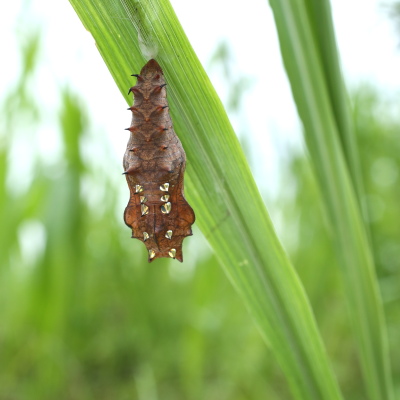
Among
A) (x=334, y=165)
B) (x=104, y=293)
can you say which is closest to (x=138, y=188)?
(x=334, y=165)

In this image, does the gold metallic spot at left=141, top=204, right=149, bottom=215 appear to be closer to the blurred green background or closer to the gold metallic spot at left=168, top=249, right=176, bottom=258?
the gold metallic spot at left=168, top=249, right=176, bottom=258

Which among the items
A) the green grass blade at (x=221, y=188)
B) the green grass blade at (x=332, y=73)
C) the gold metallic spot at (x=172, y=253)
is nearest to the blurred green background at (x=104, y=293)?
the gold metallic spot at (x=172, y=253)

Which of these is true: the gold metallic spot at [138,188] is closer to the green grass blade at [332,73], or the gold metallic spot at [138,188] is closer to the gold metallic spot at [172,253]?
the gold metallic spot at [172,253]

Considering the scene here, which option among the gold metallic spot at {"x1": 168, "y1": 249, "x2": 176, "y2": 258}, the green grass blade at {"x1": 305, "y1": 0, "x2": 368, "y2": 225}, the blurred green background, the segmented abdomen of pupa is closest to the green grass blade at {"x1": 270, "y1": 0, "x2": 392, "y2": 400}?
the green grass blade at {"x1": 305, "y1": 0, "x2": 368, "y2": 225}

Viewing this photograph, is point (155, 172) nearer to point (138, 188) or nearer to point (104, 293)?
point (138, 188)

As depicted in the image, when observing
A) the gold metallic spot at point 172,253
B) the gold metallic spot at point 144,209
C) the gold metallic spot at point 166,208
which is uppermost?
the gold metallic spot at point 144,209

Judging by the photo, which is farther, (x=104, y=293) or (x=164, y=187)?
(x=104, y=293)
